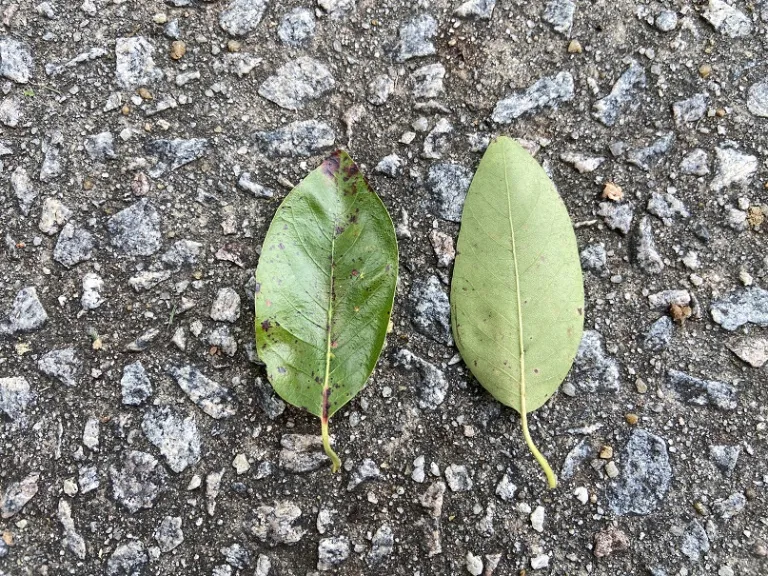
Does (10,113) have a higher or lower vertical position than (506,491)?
higher

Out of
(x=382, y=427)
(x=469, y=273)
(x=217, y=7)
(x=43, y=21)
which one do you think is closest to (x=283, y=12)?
(x=217, y=7)

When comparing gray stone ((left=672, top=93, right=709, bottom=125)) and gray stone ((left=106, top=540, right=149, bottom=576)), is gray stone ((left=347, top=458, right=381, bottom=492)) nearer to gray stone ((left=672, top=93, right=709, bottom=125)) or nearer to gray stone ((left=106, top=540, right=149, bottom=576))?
gray stone ((left=106, top=540, right=149, bottom=576))

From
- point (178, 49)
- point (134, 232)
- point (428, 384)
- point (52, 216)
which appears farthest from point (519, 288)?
point (52, 216)

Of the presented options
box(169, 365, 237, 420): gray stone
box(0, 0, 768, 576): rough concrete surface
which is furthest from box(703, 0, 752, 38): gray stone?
box(169, 365, 237, 420): gray stone

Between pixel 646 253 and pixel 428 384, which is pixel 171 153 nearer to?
pixel 428 384

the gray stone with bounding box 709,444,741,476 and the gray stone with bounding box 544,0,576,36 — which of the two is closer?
the gray stone with bounding box 709,444,741,476

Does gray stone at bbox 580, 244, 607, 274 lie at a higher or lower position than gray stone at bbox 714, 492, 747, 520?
higher

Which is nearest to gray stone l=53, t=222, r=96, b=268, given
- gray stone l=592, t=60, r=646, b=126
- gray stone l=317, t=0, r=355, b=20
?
gray stone l=317, t=0, r=355, b=20

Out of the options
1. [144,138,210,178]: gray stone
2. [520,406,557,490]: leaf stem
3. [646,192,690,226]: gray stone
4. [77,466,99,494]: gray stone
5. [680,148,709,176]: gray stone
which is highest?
[144,138,210,178]: gray stone
